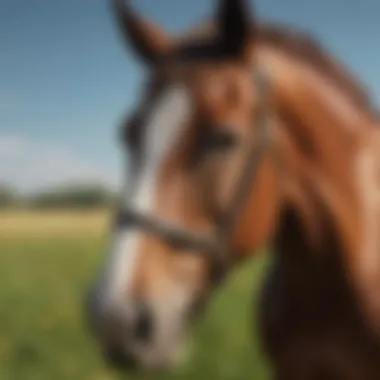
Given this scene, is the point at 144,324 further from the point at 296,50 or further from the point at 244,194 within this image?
the point at 296,50

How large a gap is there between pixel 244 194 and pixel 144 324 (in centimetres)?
14

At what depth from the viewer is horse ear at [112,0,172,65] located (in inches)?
31.0

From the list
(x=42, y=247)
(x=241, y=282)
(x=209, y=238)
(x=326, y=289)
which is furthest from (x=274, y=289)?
(x=42, y=247)

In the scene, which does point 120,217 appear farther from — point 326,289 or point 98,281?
point 326,289

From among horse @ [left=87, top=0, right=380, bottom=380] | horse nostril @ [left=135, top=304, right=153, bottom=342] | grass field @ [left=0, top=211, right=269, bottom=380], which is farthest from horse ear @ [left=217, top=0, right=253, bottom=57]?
grass field @ [left=0, top=211, right=269, bottom=380]

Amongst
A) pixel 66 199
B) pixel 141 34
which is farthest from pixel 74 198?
pixel 141 34

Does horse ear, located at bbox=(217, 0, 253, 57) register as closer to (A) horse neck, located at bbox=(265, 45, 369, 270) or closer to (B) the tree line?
(A) horse neck, located at bbox=(265, 45, 369, 270)

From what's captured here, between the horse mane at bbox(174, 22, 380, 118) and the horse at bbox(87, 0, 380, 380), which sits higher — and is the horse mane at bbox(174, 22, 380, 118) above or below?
above

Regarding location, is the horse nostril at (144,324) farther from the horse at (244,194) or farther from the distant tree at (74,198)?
the distant tree at (74,198)

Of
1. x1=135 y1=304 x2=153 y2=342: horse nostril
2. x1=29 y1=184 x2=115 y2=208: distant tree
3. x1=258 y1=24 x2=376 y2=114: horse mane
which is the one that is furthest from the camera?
x1=29 y1=184 x2=115 y2=208: distant tree

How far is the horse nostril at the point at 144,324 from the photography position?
70 cm

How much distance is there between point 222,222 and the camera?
75 centimetres

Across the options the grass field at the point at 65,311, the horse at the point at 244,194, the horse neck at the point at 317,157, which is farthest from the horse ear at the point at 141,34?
the grass field at the point at 65,311

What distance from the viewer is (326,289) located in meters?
0.85
